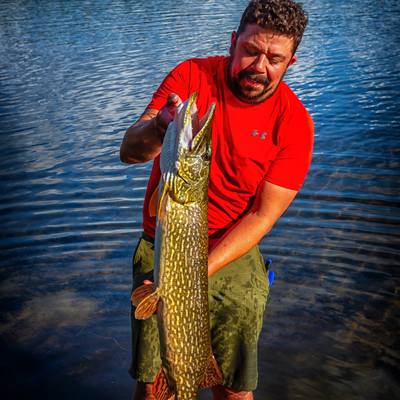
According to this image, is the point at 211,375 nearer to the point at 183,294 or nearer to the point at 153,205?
the point at 183,294

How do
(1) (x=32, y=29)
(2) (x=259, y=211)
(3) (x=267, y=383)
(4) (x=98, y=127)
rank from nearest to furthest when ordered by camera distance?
(2) (x=259, y=211)
(3) (x=267, y=383)
(4) (x=98, y=127)
(1) (x=32, y=29)

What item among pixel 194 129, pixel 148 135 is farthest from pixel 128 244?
pixel 194 129

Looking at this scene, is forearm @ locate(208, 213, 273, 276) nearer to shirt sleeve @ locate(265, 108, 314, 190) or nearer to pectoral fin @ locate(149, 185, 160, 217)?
shirt sleeve @ locate(265, 108, 314, 190)

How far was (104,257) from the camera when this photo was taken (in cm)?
526

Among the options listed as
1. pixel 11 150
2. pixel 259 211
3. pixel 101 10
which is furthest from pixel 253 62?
pixel 101 10

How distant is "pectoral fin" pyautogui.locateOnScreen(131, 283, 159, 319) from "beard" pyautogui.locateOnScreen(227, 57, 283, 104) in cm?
132

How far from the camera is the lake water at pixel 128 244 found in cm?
387

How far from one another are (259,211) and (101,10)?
93.2 feet

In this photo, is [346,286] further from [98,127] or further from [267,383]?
[98,127]

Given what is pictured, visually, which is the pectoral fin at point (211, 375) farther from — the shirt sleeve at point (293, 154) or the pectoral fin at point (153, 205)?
the shirt sleeve at point (293, 154)

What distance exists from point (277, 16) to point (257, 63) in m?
0.30

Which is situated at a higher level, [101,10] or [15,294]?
[101,10]

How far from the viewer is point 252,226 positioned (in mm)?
2941

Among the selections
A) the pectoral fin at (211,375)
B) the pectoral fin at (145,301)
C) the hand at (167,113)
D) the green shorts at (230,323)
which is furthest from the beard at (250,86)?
the pectoral fin at (211,375)
